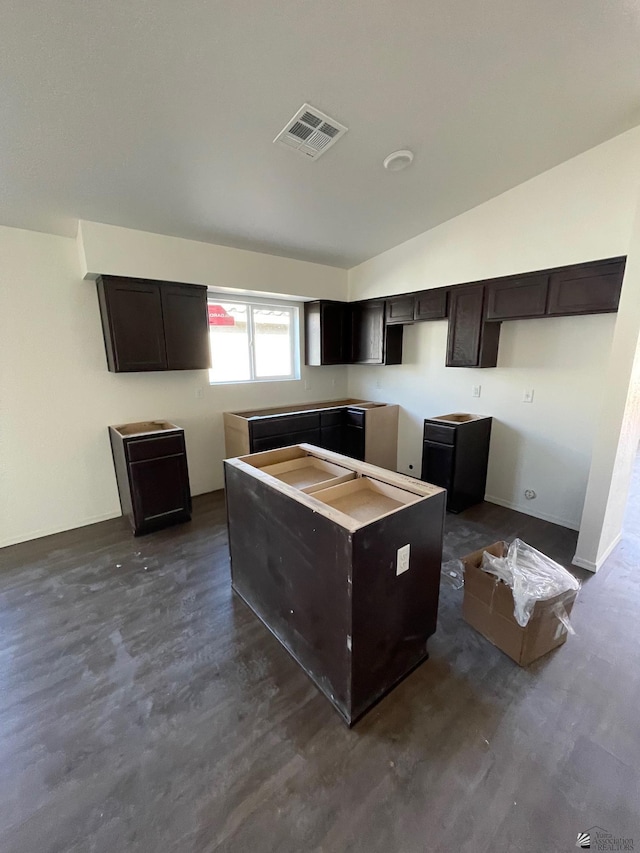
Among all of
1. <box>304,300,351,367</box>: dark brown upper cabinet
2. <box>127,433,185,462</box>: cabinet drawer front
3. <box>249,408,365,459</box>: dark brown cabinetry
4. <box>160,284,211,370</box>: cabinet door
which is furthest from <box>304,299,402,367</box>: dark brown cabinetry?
<box>127,433,185,462</box>: cabinet drawer front

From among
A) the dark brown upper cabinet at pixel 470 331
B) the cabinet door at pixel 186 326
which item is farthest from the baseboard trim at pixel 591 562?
the cabinet door at pixel 186 326

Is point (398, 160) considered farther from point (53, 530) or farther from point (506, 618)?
point (53, 530)

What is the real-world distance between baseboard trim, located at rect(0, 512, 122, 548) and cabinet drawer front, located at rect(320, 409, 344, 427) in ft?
8.11

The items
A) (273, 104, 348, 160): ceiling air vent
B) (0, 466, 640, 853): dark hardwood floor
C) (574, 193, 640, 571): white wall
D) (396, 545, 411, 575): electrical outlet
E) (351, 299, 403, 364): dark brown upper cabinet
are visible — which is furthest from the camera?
(351, 299, 403, 364): dark brown upper cabinet

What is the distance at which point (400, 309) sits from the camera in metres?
4.08

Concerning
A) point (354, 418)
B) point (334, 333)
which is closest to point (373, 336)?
point (334, 333)

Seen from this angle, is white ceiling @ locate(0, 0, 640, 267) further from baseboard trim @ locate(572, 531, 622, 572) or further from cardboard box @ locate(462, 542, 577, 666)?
baseboard trim @ locate(572, 531, 622, 572)

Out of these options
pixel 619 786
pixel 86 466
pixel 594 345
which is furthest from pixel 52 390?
pixel 594 345

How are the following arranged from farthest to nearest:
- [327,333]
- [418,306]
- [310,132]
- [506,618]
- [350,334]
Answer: [350,334] < [327,333] < [418,306] < [310,132] < [506,618]

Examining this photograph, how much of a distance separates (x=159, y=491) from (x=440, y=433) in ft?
8.94

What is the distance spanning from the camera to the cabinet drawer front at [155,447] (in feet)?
9.74

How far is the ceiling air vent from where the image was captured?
1.98m

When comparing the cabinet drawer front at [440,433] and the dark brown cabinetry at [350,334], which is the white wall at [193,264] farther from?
the cabinet drawer front at [440,433]

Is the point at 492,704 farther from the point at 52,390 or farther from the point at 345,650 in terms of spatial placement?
the point at 52,390
